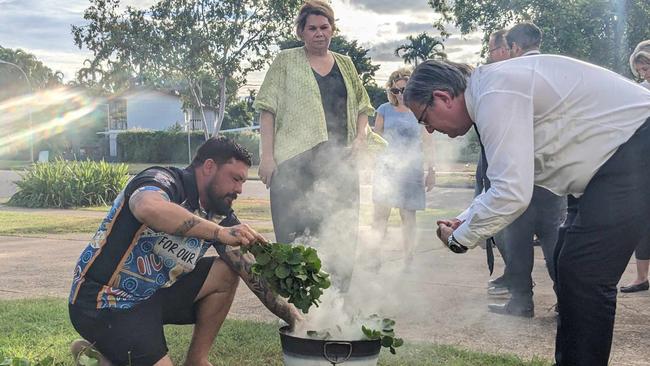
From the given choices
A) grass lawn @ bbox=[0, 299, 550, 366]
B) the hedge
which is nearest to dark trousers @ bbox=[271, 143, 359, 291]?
grass lawn @ bbox=[0, 299, 550, 366]

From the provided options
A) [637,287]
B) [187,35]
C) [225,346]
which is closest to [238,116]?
[187,35]

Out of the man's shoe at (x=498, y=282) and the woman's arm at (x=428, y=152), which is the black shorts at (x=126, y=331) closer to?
the man's shoe at (x=498, y=282)

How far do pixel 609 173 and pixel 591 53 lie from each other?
22.0m

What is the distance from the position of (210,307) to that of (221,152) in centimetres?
93

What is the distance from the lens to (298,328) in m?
3.53

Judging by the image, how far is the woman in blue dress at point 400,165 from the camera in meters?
6.84

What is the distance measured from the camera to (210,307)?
3.83 meters

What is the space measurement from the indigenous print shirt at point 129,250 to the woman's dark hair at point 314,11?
5.30 feet

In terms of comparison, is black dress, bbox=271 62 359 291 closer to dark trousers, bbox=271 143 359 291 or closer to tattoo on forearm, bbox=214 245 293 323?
dark trousers, bbox=271 143 359 291

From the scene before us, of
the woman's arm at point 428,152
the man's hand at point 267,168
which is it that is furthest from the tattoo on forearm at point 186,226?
the woman's arm at point 428,152

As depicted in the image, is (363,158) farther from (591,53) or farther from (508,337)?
(591,53)

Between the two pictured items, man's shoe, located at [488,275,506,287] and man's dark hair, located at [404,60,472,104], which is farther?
man's shoe, located at [488,275,506,287]

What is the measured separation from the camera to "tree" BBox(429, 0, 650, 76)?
22.2 metres

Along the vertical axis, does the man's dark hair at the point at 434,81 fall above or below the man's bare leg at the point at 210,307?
above
